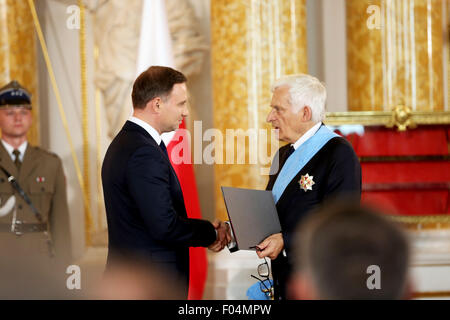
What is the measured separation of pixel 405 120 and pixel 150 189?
2.69 metres

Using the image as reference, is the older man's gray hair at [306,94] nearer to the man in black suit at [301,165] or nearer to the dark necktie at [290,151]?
the man in black suit at [301,165]

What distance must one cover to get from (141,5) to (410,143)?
7.41 feet


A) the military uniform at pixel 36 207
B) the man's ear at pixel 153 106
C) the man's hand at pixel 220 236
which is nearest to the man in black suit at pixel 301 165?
the man's hand at pixel 220 236

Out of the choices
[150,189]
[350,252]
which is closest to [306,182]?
[150,189]

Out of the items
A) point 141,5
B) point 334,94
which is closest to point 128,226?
point 141,5

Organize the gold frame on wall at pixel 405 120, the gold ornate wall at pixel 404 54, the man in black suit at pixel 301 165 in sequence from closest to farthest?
the man in black suit at pixel 301 165
the gold frame on wall at pixel 405 120
the gold ornate wall at pixel 404 54

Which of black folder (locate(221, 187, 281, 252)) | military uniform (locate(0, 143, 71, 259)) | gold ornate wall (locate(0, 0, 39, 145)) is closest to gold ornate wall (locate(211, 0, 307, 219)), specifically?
military uniform (locate(0, 143, 71, 259))

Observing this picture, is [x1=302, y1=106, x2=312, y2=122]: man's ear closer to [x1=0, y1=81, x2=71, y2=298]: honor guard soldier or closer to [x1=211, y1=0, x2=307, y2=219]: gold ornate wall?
[x1=211, y1=0, x2=307, y2=219]: gold ornate wall

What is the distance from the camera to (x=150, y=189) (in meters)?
2.15

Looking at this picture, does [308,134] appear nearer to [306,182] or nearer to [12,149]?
[306,182]

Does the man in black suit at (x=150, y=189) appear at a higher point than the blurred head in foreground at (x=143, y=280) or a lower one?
higher

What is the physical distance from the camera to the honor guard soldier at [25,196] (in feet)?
12.4

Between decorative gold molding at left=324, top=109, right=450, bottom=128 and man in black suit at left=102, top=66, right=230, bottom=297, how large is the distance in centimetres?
212

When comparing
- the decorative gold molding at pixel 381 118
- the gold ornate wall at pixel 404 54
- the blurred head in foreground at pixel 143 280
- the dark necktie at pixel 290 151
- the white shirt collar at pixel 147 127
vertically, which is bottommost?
the blurred head in foreground at pixel 143 280
